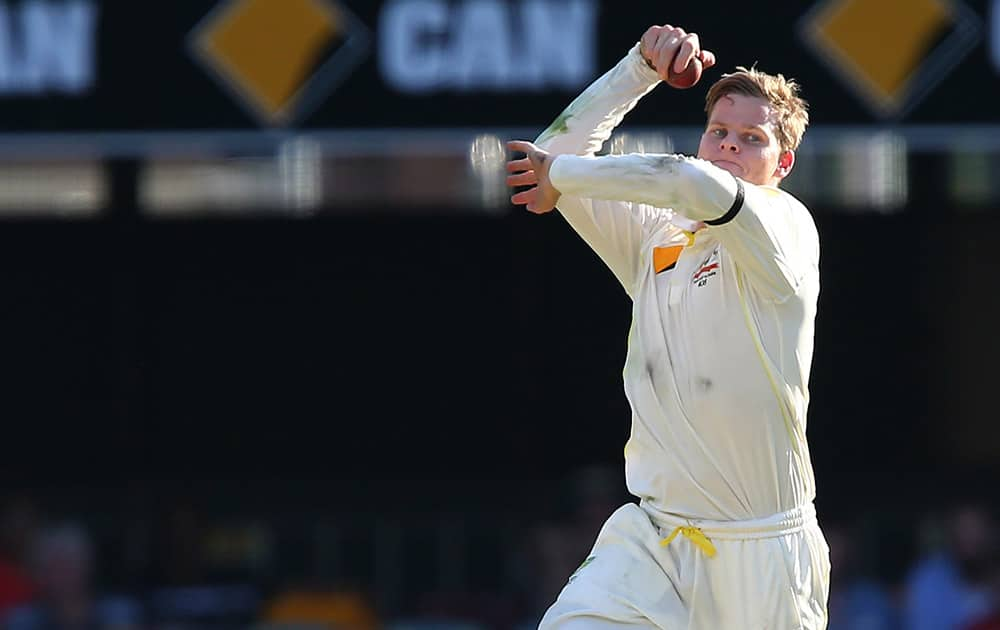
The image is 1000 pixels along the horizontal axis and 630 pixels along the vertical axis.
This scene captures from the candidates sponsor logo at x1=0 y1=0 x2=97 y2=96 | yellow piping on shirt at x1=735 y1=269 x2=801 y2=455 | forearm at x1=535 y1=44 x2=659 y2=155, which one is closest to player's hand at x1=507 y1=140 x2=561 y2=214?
forearm at x1=535 y1=44 x2=659 y2=155

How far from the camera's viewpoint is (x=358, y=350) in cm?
1209

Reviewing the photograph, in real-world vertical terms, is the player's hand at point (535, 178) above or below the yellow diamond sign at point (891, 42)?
below

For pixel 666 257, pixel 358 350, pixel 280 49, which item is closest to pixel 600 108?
pixel 666 257

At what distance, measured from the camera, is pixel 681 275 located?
4750 mm

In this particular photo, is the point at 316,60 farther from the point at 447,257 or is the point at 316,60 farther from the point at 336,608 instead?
the point at 447,257

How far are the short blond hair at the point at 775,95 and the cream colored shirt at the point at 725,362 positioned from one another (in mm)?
197

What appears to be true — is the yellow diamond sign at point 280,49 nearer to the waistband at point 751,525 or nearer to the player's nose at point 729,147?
the player's nose at point 729,147

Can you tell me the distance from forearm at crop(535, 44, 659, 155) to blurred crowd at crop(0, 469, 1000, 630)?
478 cm

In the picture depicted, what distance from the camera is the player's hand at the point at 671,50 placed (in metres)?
4.76

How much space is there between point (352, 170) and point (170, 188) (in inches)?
38.8

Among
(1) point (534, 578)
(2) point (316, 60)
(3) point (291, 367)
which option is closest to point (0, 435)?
(3) point (291, 367)

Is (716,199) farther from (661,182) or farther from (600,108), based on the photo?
(600,108)

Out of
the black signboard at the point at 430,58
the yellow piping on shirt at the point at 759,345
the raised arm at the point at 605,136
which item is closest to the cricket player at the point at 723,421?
the yellow piping on shirt at the point at 759,345

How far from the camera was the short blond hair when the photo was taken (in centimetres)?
475
